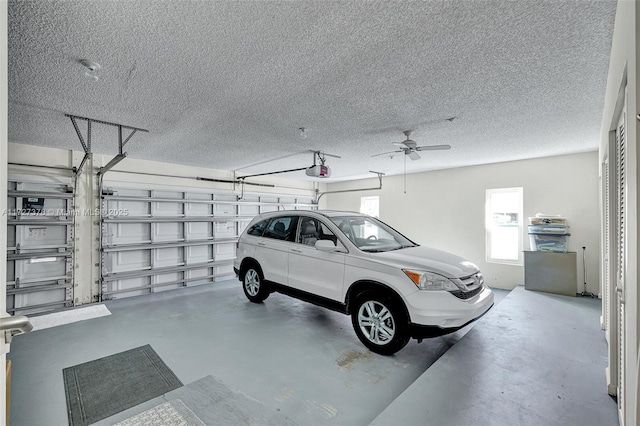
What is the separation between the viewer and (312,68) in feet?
7.59

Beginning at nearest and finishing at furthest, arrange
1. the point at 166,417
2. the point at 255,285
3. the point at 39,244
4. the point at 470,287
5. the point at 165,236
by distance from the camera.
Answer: the point at 166,417 < the point at 470,287 < the point at 39,244 < the point at 255,285 < the point at 165,236

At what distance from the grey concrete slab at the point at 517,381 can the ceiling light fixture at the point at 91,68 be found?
3452mm

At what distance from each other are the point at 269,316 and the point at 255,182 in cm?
432

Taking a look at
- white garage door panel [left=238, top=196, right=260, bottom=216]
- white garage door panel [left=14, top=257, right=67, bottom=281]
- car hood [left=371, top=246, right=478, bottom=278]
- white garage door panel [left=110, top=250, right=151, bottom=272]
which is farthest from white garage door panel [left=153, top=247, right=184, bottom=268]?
car hood [left=371, top=246, right=478, bottom=278]

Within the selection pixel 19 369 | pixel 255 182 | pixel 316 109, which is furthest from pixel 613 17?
pixel 255 182

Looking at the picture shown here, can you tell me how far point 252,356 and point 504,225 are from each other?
590cm

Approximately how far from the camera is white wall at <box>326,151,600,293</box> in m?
5.21

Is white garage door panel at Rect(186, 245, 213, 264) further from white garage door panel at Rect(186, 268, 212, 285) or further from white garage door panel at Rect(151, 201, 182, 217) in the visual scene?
white garage door panel at Rect(151, 201, 182, 217)

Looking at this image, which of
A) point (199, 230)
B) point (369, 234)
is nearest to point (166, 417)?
point (369, 234)

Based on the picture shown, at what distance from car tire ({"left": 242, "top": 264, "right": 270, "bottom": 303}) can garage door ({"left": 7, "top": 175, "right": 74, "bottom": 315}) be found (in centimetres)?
305

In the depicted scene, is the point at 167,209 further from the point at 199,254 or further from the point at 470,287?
the point at 470,287

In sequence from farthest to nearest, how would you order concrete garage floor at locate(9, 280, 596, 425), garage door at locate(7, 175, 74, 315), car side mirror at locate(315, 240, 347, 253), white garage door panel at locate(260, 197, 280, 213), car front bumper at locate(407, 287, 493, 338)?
white garage door panel at locate(260, 197, 280, 213), garage door at locate(7, 175, 74, 315), car side mirror at locate(315, 240, 347, 253), car front bumper at locate(407, 287, 493, 338), concrete garage floor at locate(9, 280, 596, 425)

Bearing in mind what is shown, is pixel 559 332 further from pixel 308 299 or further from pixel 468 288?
pixel 308 299

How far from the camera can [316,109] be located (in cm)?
318
